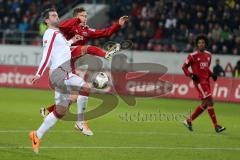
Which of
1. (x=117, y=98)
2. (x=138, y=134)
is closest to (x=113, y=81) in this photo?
(x=117, y=98)

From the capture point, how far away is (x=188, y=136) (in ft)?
49.2

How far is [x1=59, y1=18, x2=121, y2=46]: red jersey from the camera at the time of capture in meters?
14.2

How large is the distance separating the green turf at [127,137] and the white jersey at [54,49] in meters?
1.57

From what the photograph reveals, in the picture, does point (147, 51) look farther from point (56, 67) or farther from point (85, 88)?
point (56, 67)

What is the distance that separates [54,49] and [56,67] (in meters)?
0.33

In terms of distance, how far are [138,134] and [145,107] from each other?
288 inches

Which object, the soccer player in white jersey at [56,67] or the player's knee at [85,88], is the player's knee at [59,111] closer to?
the soccer player in white jersey at [56,67]

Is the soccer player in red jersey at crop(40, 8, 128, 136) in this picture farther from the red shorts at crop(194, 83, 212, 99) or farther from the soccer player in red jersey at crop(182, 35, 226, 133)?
the red shorts at crop(194, 83, 212, 99)

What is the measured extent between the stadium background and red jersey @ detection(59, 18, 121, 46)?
211 centimetres

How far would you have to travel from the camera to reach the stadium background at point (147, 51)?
17.0 meters

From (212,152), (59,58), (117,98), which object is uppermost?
(59,58)

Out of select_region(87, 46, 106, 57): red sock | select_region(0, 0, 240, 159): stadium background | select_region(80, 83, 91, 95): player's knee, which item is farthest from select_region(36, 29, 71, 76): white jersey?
select_region(0, 0, 240, 159): stadium background

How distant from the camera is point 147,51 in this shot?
31438 mm

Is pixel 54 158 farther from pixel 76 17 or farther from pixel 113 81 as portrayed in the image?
pixel 113 81
